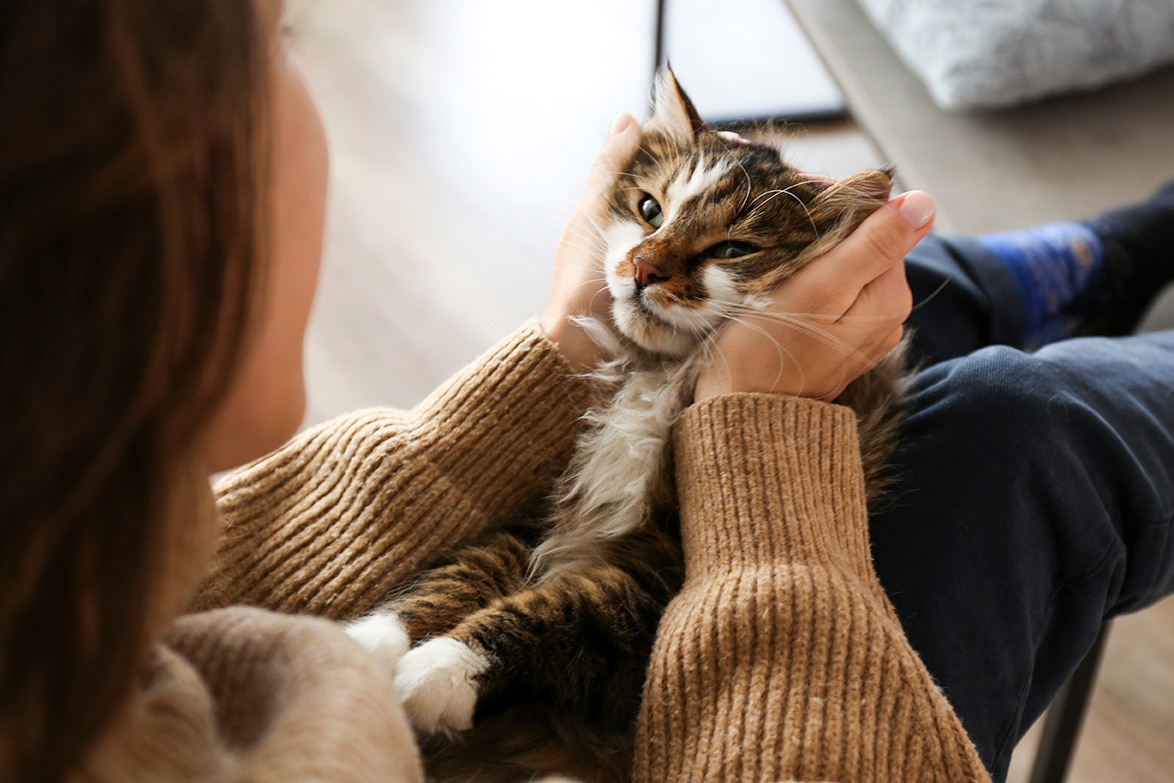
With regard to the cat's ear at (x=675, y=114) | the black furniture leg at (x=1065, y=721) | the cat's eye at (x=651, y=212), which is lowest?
the black furniture leg at (x=1065, y=721)

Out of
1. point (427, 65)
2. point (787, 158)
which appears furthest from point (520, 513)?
point (427, 65)

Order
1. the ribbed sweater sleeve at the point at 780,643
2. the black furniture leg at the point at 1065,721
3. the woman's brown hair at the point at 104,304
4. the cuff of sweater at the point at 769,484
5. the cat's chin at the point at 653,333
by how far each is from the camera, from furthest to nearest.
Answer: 1. the black furniture leg at the point at 1065,721
2. the cat's chin at the point at 653,333
3. the cuff of sweater at the point at 769,484
4. the ribbed sweater sleeve at the point at 780,643
5. the woman's brown hair at the point at 104,304

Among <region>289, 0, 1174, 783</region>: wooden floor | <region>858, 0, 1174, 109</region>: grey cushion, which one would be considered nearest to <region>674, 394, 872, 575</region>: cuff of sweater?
<region>858, 0, 1174, 109</region>: grey cushion

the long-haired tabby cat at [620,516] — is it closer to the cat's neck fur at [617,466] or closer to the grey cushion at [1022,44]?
the cat's neck fur at [617,466]

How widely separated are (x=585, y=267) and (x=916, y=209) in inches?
15.4

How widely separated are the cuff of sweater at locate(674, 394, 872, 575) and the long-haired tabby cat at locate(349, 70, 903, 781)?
3.5 inches

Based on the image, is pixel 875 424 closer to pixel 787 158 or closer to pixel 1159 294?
pixel 787 158

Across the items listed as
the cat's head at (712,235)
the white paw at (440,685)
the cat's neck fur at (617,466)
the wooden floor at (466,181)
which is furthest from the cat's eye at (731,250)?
the wooden floor at (466,181)

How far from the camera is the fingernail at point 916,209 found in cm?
91

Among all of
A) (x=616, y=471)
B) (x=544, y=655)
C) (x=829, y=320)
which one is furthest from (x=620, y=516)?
(x=829, y=320)

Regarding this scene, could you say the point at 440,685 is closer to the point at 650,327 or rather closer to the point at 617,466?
the point at 617,466

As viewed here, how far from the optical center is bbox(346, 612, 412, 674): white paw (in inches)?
32.0

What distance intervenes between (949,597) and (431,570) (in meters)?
0.51

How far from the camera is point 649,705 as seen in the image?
747 mm
